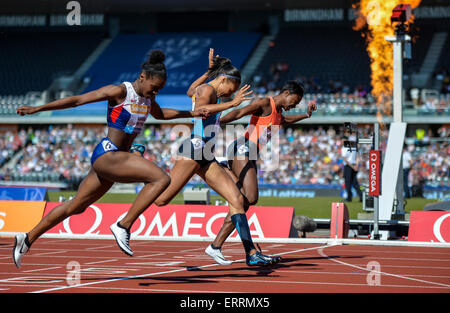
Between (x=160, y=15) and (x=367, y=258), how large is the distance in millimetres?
41403

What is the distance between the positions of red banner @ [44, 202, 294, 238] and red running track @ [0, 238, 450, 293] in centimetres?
148

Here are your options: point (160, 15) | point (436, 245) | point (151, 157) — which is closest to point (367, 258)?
point (436, 245)

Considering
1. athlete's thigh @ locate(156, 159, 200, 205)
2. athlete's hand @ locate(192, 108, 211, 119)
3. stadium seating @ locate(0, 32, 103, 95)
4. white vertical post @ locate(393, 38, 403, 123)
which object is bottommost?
athlete's thigh @ locate(156, 159, 200, 205)

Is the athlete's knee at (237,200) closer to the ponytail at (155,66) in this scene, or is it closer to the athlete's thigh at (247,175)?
the athlete's thigh at (247,175)

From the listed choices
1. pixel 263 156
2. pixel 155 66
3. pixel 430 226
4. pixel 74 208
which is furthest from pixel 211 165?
pixel 263 156

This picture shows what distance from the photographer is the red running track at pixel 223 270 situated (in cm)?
748

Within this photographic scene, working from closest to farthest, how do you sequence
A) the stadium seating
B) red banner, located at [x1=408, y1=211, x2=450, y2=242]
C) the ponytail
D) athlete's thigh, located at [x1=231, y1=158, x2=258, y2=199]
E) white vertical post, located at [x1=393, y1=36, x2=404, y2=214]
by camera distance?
the ponytail
athlete's thigh, located at [x1=231, y1=158, x2=258, y2=199]
red banner, located at [x1=408, y1=211, x2=450, y2=242]
white vertical post, located at [x1=393, y1=36, x2=404, y2=214]
the stadium seating

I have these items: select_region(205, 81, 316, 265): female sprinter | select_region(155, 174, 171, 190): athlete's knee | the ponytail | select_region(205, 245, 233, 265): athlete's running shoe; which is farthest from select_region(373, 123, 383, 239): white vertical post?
select_region(155, 174, 171, 190): athlete's knee

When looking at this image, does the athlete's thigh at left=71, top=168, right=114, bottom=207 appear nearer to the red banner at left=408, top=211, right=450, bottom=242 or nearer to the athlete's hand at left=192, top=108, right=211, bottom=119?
the athlete's hand at left=192, top=108, right=211, bottom=119

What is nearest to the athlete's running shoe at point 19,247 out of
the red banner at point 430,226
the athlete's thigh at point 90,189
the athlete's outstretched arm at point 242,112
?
the athlete's thigh at point 90,189

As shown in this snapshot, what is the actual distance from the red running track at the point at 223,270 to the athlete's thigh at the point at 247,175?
0.96 m

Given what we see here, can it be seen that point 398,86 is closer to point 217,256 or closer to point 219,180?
point 217,256

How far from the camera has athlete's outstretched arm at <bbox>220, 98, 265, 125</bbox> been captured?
911cm

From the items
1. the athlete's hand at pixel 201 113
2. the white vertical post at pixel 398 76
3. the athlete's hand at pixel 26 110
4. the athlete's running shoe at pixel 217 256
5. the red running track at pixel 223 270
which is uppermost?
the white vertical post at pixel 398 76
